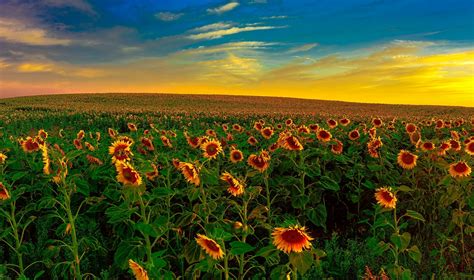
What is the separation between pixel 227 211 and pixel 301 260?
2497mm

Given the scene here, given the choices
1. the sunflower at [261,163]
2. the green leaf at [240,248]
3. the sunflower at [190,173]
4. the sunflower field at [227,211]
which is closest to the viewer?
the green leaf at [240,248]

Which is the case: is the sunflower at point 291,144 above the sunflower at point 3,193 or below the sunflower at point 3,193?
above

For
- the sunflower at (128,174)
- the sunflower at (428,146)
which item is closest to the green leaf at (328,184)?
the sunflower at (428,146)

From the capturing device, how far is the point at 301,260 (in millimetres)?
3004

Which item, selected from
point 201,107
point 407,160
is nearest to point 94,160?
point 407,160

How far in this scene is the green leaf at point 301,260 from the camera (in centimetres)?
299

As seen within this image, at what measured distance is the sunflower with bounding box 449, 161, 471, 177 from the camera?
5348mm

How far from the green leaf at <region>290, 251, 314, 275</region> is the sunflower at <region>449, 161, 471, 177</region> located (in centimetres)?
312

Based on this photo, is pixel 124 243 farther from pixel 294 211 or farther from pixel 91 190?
pixel 294 211

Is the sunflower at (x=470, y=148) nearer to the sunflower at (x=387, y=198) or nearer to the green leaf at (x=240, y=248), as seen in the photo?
the sunflower at (x=387, y=198)

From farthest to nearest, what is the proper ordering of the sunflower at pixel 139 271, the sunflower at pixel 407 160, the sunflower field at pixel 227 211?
the sunflower at pixel 407 160, the sunflower field at pixel 227 211, the sunflower at pixel 139 271

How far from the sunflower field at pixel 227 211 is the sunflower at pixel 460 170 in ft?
0.04

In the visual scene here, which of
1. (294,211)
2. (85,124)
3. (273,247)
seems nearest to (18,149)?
(294,211)

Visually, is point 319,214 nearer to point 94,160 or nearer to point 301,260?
point 301,260
